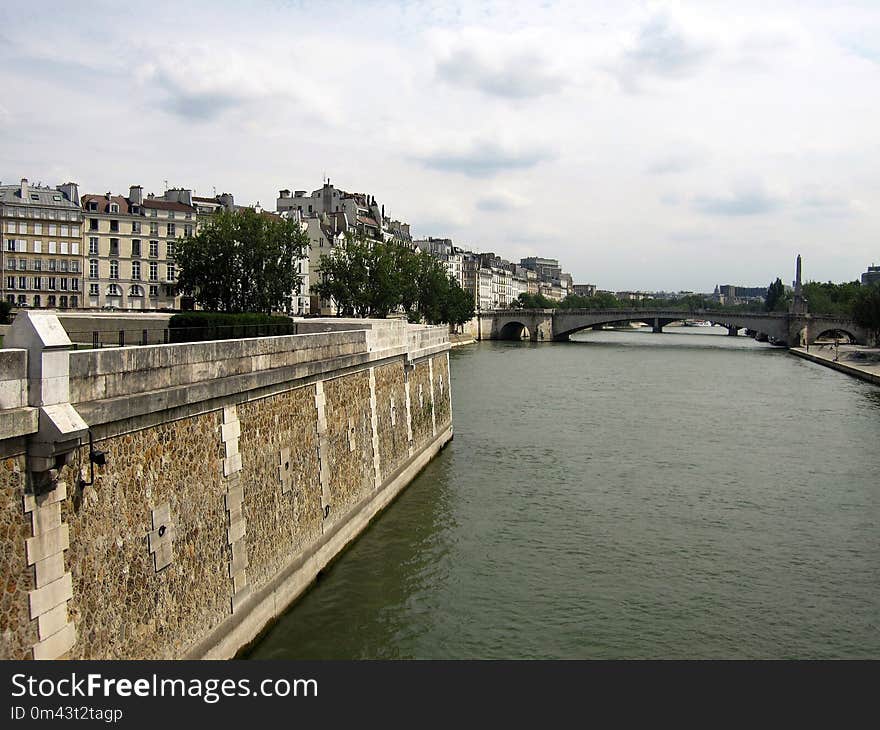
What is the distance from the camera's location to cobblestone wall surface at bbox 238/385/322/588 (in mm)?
10422

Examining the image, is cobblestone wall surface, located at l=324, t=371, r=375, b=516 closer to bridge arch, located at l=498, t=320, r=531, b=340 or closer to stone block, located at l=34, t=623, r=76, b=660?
stone block, located at l=34, t=623, r=76, b=660

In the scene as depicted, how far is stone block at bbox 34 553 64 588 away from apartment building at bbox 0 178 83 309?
4407cm

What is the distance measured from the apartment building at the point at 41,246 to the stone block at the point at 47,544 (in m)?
43.9

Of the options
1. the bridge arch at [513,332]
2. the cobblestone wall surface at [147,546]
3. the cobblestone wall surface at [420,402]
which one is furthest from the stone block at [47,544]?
the bridge arch at [513,332]

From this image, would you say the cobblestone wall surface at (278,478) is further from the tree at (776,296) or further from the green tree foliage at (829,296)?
the tree at (776,296)

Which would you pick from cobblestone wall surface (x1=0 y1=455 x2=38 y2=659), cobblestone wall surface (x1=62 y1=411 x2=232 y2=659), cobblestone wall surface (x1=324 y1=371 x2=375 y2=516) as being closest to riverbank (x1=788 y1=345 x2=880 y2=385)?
cobblestone wall surface (x1=324 y1=371 x2=375 y2=516)

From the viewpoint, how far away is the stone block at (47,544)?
21.3 ft

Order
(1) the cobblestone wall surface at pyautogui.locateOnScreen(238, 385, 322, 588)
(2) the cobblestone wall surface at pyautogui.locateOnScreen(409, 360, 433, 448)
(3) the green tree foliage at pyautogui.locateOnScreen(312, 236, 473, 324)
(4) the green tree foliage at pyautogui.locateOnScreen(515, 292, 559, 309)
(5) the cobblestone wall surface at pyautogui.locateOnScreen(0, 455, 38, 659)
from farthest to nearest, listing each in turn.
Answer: (4) the green tree foliage at pyautogui.locateOnScreen(515, 292, 559, 309)
(3) the green tree foliage at pyautogui.locateOnScreen(312, 236, 473, 324)
(2) the cobblestone wall surface at pyautogui.locateOnScreen(409, 360, 433, 448)
(1) the cobblestone wall surface at pyautogui.locateOnScreen(238, 385, 322, 588)
(5) the cobblestone wall surface at pyautogui.locateOnScreen(0, 455, 38, 659)

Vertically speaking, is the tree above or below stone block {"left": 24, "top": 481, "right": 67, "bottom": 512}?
above

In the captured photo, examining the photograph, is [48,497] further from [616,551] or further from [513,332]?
[513,332]

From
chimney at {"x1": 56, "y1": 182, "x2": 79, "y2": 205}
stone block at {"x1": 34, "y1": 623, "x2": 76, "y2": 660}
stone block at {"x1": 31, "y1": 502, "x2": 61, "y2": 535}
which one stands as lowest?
stone block at {"x1": 34, "y1": 623, "x2": 76, "y2": 660}

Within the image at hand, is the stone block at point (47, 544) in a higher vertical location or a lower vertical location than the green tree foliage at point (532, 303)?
lower

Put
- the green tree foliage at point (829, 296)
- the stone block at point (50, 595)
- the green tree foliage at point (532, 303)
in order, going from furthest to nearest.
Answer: the green tree foliage at point (532, 303) < the green tree foliage at point (829, 296) < the stone block at point (50, 595)

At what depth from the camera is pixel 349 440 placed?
1460 centimetres
